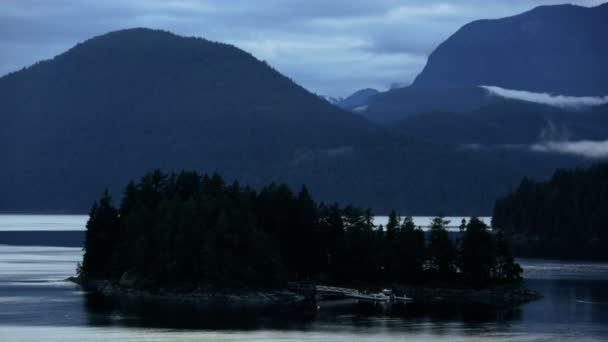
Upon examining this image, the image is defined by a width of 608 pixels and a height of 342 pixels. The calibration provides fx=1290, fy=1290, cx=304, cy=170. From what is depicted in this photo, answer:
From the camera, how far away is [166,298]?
12925 cm

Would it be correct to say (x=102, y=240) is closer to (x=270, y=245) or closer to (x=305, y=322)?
(x=270, y=245)

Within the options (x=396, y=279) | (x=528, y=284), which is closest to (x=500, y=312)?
(x=396, y=279)

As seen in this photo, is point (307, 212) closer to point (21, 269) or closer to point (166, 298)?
point (166, 298)

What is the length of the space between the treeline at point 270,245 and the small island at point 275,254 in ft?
0.36

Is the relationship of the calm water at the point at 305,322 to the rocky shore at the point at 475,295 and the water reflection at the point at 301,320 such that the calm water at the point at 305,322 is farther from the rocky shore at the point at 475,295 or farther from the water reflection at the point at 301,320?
the rocky shore at the point at 475,295

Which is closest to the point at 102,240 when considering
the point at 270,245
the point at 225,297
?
the point at 270,245

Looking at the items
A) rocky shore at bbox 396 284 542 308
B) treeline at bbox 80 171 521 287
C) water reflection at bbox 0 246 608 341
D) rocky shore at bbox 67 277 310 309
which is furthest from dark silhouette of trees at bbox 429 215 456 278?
rocky shore at bbox 67 277 310 309

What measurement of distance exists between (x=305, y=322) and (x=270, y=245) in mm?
19248

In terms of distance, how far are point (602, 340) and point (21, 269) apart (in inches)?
3825

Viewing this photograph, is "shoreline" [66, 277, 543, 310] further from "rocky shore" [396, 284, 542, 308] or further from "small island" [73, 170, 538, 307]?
"small island" [73, 170, 538, 307]

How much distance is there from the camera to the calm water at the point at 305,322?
4050 inches

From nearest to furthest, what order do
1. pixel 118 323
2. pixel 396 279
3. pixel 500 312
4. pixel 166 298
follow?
pixel 118 323 < pixel 500 312 < pixel 166 298 < pixel 396 279

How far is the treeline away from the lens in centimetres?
12825

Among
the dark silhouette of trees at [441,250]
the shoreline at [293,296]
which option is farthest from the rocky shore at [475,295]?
the dark silhouette of trees at [441,250]
